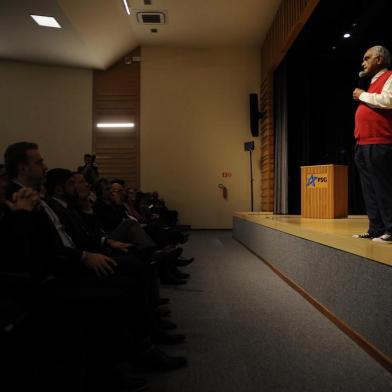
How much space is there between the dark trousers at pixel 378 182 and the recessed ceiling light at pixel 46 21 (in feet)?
18.0

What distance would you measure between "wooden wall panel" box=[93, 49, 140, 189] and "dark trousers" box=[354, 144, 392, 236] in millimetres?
6617

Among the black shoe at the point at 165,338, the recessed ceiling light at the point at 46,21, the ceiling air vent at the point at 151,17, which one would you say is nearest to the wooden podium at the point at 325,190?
the black shoe at the point at 165,338

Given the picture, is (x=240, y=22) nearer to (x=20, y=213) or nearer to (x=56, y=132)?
(x=56, y=132)

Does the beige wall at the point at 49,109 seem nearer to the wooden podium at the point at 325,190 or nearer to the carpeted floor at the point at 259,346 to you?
the wooden podium at the point at 325,190

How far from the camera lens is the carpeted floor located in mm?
1640

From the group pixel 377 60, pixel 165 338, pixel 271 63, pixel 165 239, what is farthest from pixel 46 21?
pixel 165 338

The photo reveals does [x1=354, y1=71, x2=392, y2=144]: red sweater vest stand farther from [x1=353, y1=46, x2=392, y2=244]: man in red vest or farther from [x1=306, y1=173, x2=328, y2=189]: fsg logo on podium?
[x1=306, y1=173, x2=328, y2=189]: fsg logo on podium

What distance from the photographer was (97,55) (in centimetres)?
775

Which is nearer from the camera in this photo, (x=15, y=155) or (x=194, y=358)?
(x=15, y=155)

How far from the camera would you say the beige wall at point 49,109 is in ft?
26.3

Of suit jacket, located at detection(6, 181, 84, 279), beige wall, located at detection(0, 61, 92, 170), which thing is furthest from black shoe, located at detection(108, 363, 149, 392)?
beige wall, located at detection(0, 61, 92, 170)

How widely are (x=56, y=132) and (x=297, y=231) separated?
256 inches

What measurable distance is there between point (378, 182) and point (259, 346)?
3.55ft

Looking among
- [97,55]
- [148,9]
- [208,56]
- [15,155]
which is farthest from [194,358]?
[208,56]
